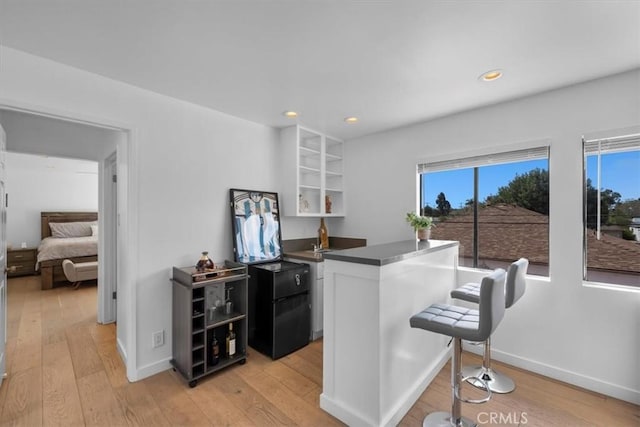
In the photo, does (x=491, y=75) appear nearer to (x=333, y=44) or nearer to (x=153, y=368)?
(x=333, y=44)

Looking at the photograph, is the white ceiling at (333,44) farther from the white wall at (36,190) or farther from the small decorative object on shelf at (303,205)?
the white wall at (36,190)

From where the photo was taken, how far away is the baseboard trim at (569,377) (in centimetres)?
202

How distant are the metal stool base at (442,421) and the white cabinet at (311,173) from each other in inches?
88.9

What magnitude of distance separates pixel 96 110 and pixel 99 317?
8.98ft

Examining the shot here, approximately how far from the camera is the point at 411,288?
198 cm

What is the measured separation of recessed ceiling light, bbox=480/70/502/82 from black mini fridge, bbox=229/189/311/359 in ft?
7.52

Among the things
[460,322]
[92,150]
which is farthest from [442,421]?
[92,150]

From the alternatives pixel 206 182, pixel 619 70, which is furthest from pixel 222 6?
pixel 619 70

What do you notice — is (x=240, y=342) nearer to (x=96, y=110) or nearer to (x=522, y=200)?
(x=96, y=110)

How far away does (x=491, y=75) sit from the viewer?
6.82ft

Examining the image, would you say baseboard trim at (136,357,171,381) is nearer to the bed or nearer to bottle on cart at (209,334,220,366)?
bottle on cart at (209,334,220,366)

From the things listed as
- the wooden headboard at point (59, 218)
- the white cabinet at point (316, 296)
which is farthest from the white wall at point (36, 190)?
the white cabinet at point (316, 296)

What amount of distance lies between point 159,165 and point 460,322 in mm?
2612

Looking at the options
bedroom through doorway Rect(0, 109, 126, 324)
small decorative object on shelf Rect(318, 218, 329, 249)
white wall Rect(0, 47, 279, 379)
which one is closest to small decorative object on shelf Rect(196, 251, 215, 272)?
white wall Rect(0, 47, 279, 379)
